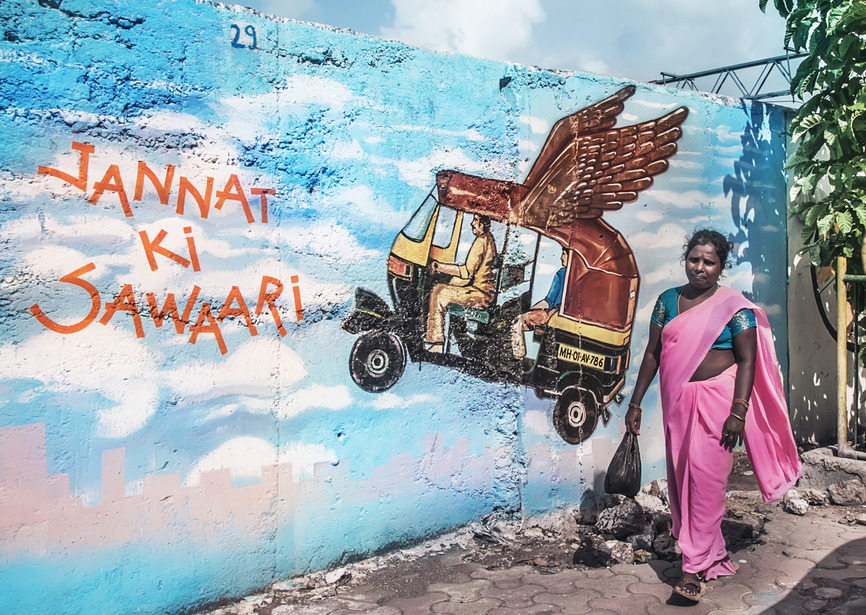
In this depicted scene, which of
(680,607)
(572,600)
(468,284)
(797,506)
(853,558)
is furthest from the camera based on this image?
(797,506)

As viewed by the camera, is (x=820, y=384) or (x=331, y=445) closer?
(x=331, y=445)

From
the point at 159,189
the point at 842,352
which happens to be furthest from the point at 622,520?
the point at 159,189

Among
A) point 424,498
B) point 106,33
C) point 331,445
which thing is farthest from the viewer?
point 424,498

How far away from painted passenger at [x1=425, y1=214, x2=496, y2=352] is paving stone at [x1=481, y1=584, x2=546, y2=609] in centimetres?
126

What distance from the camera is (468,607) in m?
A: 3.29

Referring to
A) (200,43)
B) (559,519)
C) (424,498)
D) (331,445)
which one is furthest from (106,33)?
(559,519)

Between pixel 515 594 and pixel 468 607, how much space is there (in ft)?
0.87

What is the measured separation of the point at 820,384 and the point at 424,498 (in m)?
3.41

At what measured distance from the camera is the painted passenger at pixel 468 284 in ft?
13.0

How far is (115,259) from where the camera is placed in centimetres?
309

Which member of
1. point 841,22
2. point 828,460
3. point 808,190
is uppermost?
point 841,22

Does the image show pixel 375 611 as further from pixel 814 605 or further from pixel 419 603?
pixel 814 605

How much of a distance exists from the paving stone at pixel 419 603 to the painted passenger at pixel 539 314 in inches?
55.6

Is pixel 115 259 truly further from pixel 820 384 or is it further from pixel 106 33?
pixel 820 384
